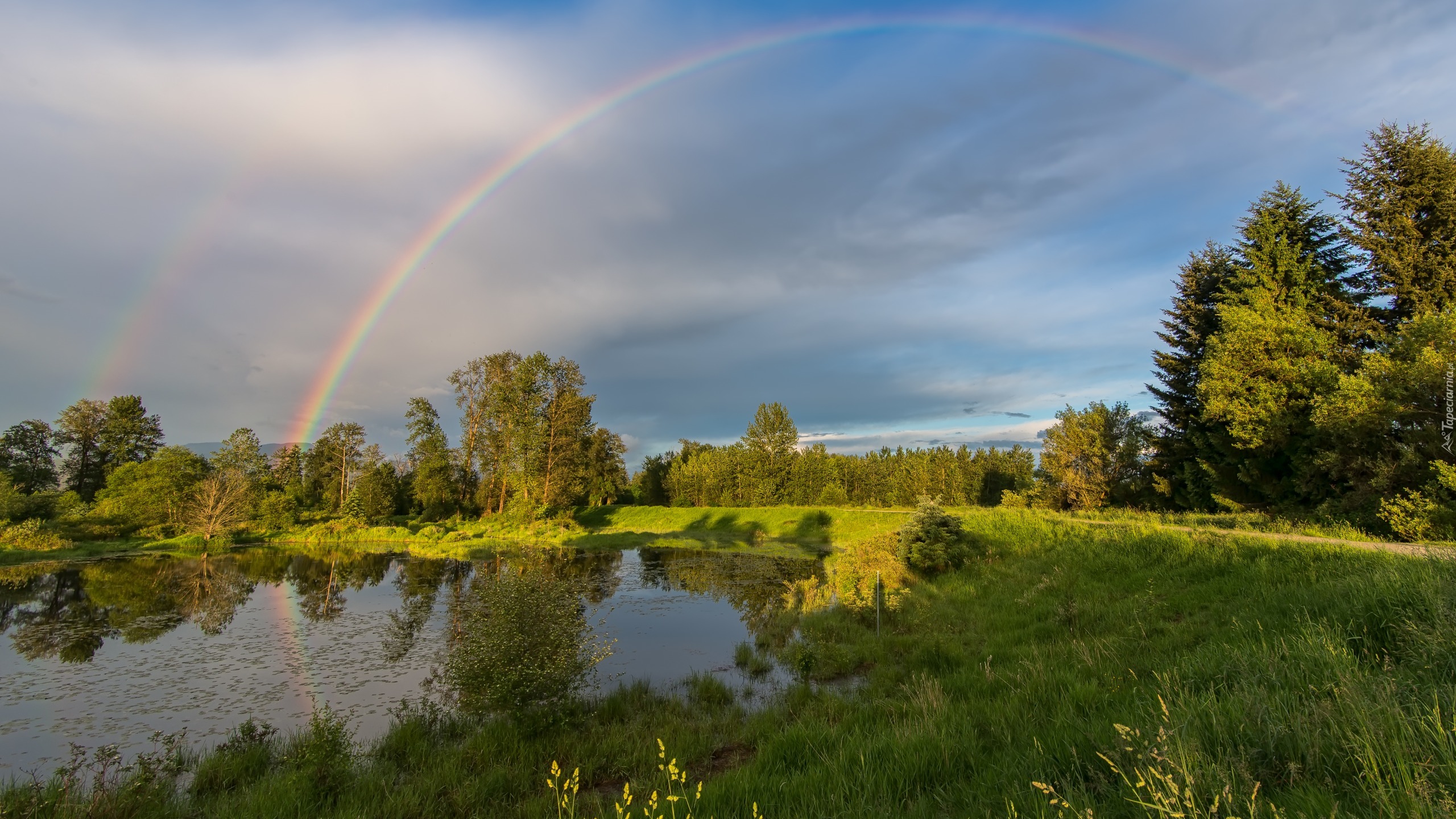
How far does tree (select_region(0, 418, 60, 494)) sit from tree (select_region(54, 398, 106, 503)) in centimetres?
278

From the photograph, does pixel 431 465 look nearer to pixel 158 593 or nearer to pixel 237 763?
pixel 158 593

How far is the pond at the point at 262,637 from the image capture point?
1187cm

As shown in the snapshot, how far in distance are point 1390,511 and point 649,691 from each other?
789 inches

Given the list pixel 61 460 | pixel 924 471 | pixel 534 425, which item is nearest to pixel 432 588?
pixel 534 425

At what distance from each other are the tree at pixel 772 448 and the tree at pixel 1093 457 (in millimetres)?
39809

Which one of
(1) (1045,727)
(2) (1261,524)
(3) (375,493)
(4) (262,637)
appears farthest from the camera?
(3) (375,493)

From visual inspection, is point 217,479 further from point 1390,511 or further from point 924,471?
point 924,471

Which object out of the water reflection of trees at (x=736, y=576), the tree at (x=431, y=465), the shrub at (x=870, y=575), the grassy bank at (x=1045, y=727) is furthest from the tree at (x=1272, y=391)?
the tree at (x=431, y=465)

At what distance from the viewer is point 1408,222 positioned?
22.2 metres

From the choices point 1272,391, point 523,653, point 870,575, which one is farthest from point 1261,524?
point 523,653

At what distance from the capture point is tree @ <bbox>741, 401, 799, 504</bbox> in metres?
80.0

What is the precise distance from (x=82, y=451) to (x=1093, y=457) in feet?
308

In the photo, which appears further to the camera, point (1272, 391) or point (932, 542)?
point (932, 542)

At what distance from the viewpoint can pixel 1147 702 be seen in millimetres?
6289
